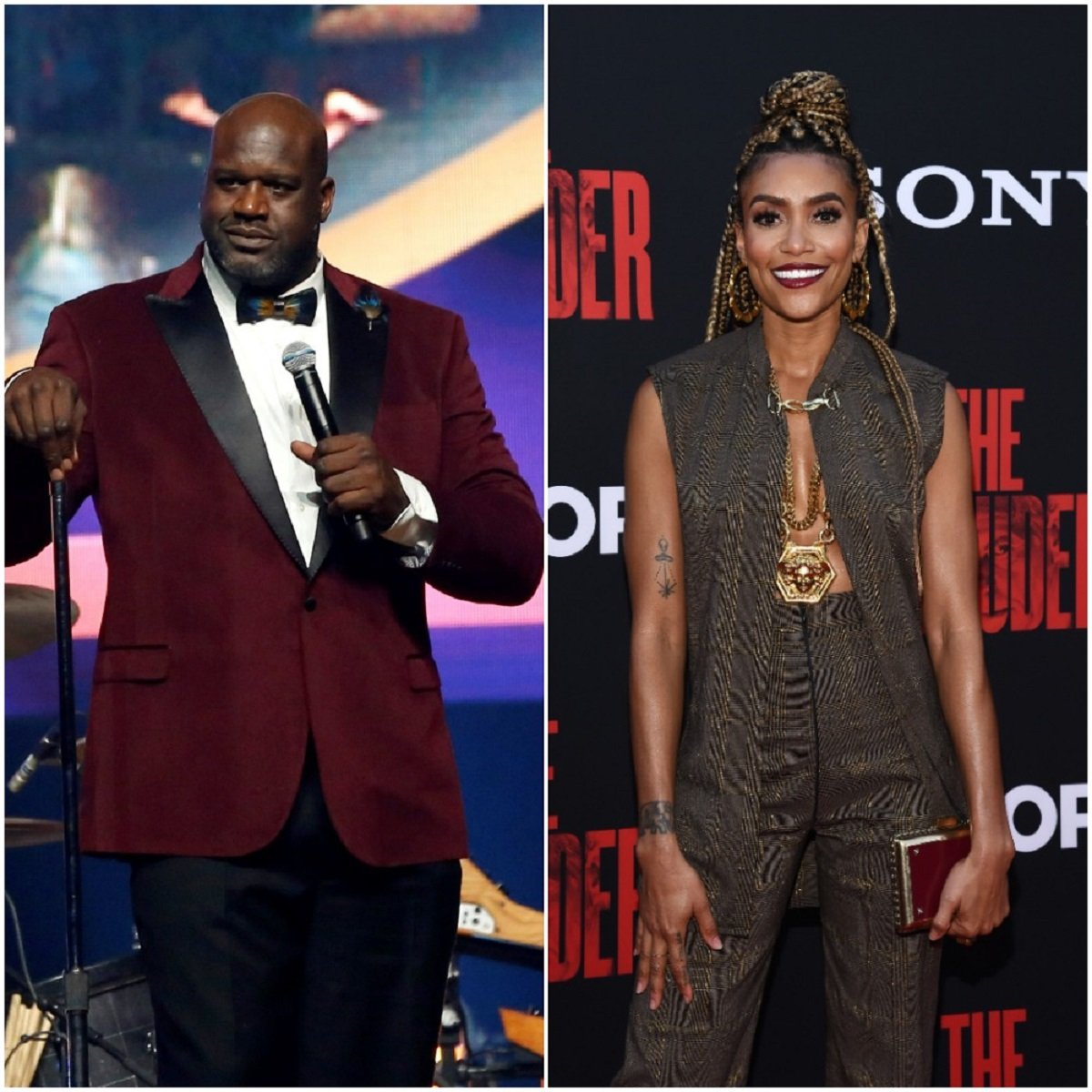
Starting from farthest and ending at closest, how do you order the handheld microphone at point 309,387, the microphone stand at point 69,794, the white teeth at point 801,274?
1. the white teeth at point 801,274
2. the microphone stand at point 69,794
3. the handheld microphone at point 309,387

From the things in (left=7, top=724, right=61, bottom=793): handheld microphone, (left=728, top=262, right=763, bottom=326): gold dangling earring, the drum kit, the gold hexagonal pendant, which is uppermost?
(left=728, top=262, right=763, bottom=326): gold dangling earring

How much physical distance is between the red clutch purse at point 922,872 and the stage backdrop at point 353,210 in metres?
0.88

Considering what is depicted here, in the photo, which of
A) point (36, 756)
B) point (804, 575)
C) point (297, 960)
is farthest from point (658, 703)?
point (36, 756)

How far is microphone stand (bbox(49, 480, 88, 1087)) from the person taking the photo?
2775mm

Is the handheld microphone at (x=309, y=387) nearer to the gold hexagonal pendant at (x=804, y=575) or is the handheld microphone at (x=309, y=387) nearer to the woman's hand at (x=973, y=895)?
the gold hexagonal pendant at (x=804, y=575)

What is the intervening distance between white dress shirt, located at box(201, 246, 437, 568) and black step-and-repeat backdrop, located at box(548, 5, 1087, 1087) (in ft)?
2.19

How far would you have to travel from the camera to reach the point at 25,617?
3.31 m

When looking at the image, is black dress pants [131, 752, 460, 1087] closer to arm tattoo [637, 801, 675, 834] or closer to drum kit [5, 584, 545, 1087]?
arm tattoo [637, 801, 675, 834]

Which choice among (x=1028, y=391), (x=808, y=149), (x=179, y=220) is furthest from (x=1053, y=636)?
(x=179, y=220)

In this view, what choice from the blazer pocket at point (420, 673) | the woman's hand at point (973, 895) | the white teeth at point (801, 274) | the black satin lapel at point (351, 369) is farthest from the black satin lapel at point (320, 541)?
the woman's hand at point (973, 895)

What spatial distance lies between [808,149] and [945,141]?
0.68 meters

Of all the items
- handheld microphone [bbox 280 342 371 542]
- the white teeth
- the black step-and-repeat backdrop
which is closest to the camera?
handheld microphone [bbox 280 342 371 542]

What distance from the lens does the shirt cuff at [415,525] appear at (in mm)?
2846

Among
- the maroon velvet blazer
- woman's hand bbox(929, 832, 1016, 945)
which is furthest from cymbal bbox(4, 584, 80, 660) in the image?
woman's hand bbox(929, 832, 1016, 945)
